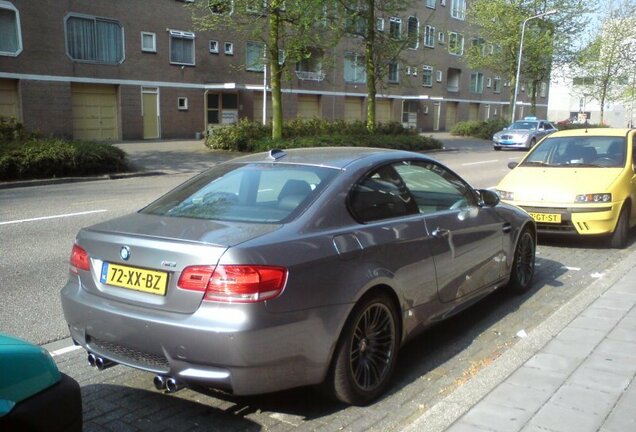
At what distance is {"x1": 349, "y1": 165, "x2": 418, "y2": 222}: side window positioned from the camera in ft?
12.4

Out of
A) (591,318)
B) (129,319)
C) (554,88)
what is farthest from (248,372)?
(554,88)

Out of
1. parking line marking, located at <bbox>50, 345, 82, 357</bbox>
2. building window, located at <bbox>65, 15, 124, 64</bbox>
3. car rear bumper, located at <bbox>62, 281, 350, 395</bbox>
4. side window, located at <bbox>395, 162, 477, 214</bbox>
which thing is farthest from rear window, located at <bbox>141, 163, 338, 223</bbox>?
building window, located at <bbox>65, 15, 124, 64</bbox>

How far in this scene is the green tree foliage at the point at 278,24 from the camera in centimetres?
2091

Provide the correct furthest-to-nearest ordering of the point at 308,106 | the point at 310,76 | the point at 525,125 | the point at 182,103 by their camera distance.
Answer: the point at 308,106 → the point at 310,76 → the point at 525,125 → the point at 182,103

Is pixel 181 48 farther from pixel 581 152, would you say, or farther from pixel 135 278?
pixel 135 278

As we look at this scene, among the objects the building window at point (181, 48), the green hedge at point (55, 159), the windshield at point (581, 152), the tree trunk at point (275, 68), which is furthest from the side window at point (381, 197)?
the building window at point (181, 48)

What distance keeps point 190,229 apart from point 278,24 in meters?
19.6

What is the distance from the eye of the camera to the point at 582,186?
310 inches

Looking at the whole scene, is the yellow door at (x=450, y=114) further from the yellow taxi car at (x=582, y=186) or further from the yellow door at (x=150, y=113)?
the yellow taxi car at (x=582, y=186)

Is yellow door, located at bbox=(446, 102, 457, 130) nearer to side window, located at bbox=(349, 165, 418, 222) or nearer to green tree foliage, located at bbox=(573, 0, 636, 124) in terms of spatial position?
green tree foliage, located at bbox=(573, 0, 636, 124)

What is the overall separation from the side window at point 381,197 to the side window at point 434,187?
0.12 m

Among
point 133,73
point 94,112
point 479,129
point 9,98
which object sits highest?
point 133,73

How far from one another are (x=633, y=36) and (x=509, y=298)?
38.6 meters

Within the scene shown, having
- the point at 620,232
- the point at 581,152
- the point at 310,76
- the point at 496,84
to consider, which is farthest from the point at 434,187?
the point at 496,84
